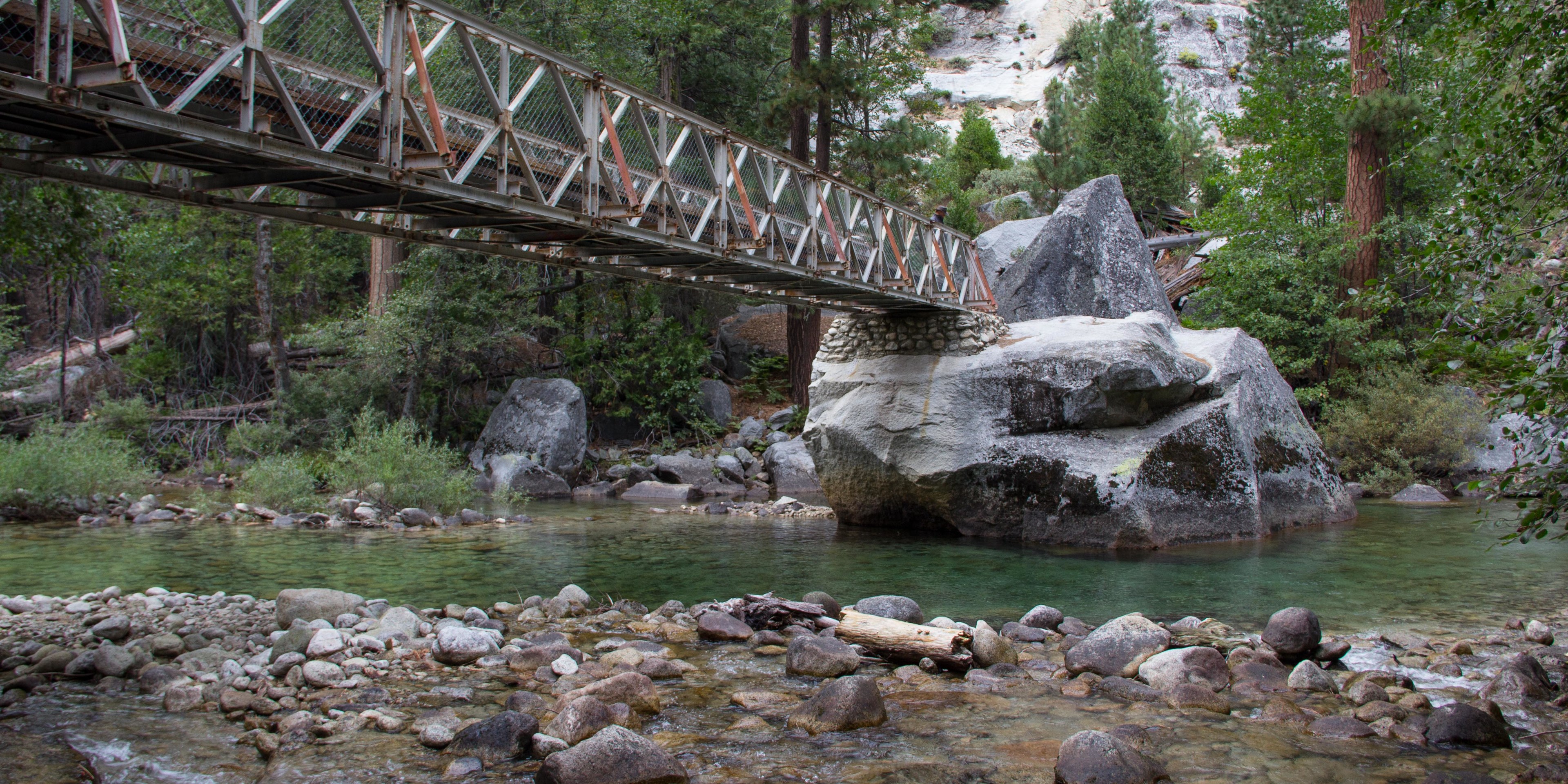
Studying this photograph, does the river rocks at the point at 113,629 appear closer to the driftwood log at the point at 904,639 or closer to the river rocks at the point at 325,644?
the river rocks at the point at 325,644

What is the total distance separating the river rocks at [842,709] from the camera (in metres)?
5.75

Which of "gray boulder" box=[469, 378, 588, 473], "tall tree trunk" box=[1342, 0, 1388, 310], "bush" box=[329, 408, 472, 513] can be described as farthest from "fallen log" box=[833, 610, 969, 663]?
"tall tree trunk" box=[1342, 0, 1388, 310]

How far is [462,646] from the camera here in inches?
282

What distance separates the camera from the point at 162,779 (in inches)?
188

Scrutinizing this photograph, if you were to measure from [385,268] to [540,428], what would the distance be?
19.8 ft

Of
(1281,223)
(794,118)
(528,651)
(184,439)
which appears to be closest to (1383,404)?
(1281,223)

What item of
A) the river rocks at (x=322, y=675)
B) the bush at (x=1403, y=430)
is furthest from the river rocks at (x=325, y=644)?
the bush at (x=1403, y=430)

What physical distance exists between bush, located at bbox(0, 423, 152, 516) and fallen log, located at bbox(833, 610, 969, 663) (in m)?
13.6

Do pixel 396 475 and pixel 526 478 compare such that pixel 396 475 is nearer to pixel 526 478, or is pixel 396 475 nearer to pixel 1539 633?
pixel 526 478

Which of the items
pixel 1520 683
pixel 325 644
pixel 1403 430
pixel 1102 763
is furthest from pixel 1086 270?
pixel 325 644

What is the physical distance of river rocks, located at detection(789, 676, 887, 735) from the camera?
575cm

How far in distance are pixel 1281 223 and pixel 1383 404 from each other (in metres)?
4.75

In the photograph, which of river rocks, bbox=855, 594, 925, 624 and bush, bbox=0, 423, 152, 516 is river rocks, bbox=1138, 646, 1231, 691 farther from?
bush, bbox=0, 423, 152, 516

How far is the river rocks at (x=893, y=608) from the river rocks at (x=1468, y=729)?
12.9 ft
